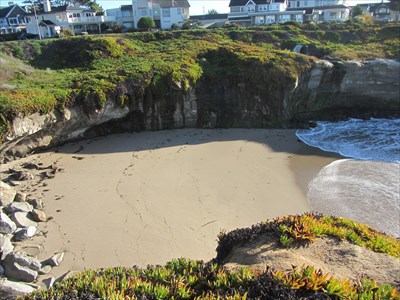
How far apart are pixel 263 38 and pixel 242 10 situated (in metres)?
24.5

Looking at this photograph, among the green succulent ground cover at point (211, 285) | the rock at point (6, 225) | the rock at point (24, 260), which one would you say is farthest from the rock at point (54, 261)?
the green succulent ground cover at point (211, 285)

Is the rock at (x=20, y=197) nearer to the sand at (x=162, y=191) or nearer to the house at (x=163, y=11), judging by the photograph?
the sand at (x=162, y=191)

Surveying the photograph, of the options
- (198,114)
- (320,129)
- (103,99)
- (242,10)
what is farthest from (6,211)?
(242,10)

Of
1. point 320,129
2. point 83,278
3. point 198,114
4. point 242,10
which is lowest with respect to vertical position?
point 320,129

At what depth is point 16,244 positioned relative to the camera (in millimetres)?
12250

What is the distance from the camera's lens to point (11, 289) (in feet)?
31.2

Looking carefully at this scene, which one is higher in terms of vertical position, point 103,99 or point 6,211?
point 103,99

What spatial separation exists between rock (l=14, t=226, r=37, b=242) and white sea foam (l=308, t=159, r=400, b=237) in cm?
1228

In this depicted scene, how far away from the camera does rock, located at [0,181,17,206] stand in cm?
1425

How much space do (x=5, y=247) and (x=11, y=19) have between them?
72.7m

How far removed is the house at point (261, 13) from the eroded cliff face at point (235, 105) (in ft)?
105

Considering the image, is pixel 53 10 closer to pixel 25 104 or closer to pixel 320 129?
pixel 25 104

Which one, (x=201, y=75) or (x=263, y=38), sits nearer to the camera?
(x=201, y=75)

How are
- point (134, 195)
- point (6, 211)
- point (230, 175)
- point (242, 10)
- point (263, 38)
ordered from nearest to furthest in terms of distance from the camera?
point (6, 211)
point (134, 195)
point (230, 175)
point (263, 38)
point (242, 10)
